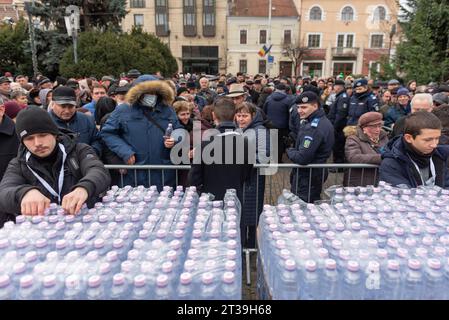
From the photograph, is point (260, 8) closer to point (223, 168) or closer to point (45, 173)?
point (223, 168)

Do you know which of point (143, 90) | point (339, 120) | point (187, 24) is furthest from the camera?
point (187, 24)

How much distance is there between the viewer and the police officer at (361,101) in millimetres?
7168

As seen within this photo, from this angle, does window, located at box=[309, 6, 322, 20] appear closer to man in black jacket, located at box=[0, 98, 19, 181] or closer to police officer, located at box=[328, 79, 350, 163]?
police officer, located at box=[328, 79, 350, 163]

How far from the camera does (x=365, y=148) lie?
409cm

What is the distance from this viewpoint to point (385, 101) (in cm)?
866

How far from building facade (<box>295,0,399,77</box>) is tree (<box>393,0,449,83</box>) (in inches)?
1240

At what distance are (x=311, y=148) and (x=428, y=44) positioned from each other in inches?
411

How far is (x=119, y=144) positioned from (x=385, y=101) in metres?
7.05

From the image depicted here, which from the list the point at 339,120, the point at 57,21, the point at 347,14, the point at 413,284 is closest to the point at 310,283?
the point at 413,284

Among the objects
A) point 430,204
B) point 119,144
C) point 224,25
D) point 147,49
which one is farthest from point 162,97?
point 224,25

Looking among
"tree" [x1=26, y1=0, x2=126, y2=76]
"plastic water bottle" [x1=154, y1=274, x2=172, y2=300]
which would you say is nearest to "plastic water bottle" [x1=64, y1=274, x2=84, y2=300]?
"plastic water bottle" [x1=154, y1=274, x2=172, y2=300]

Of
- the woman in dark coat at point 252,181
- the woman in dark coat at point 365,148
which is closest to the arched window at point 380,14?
the woman in dark coat at point 365,148

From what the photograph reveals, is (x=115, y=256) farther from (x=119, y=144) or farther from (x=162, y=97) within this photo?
(x=162, y=97)
